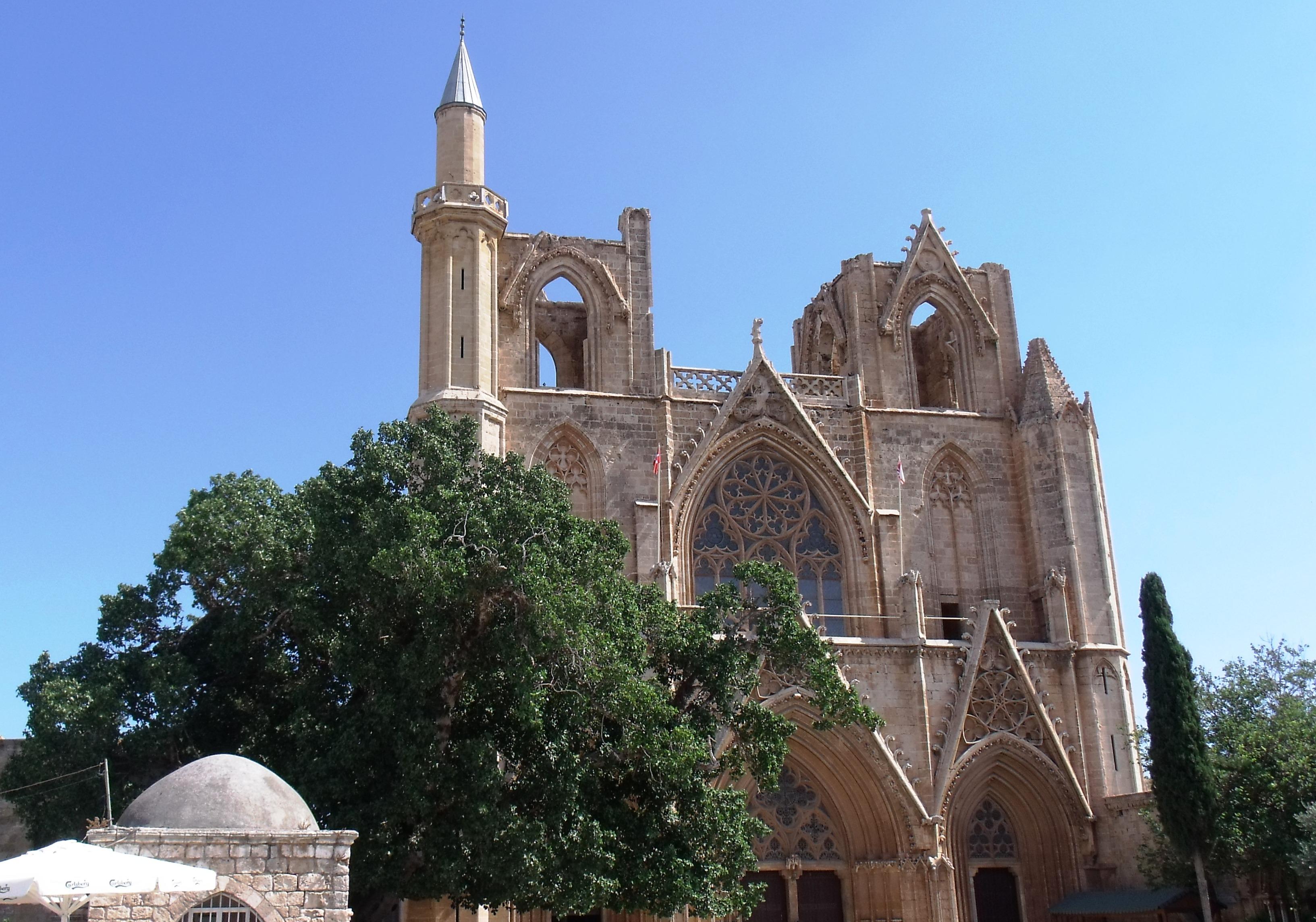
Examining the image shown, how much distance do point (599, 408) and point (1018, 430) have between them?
9.01 m

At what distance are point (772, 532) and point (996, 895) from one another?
8030mm

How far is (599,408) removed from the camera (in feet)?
86.9

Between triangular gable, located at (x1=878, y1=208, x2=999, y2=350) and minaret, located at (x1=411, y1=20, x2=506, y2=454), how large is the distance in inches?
348

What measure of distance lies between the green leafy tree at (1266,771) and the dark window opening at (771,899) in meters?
7.47

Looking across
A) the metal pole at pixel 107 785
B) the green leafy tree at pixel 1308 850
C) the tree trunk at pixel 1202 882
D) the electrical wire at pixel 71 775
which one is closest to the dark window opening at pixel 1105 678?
the tree trunk at pixel 1202 882

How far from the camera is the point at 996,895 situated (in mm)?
25094

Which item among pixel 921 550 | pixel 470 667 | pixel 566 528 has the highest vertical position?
pixel 921 550

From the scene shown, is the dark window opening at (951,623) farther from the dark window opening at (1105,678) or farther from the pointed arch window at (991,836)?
the pointed arch window at (991,836)

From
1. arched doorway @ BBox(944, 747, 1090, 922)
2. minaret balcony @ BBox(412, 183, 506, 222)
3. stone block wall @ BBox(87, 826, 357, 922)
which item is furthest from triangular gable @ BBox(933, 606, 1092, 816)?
stone block wall @ BBox(87, 826, 357, 922)

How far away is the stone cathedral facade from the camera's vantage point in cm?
2445

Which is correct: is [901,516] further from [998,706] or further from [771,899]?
[771,899]

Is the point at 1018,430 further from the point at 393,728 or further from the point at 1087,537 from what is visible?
the point at 393,728

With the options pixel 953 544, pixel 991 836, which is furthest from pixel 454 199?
pixel 991 836

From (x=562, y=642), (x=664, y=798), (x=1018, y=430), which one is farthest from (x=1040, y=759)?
(x=562, y=642)
